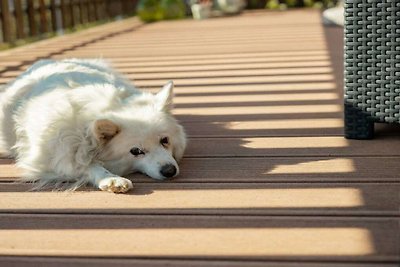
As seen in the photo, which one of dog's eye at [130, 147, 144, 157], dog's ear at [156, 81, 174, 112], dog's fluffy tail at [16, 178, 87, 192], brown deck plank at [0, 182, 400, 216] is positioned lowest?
dog's fluffy tail at [16, 178, 87, 192]

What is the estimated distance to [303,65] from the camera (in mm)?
4617

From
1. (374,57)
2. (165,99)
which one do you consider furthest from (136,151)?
(374,57)

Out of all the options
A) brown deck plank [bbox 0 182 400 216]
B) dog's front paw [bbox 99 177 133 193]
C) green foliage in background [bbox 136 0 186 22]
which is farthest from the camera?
green foliage in background [bbox 136 0 186 22]

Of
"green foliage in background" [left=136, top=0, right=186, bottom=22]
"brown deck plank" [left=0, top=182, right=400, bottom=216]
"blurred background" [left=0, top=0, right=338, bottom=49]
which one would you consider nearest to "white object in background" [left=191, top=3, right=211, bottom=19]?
"blurred background" [left=0, top=0, right=338, bottom=49]

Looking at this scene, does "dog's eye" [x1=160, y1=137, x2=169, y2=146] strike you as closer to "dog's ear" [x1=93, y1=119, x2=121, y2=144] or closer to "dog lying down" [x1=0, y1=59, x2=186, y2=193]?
"dog lying down" [x1=0, y1=59, x2=186, y2=193]

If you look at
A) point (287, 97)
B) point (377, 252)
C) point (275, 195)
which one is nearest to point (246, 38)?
point (287, 97)

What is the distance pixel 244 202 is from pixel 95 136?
622 mm

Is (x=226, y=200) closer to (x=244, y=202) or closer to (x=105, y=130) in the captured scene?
(x=244, y=202)

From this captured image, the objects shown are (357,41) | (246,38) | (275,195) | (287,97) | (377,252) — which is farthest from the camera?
(246,38)

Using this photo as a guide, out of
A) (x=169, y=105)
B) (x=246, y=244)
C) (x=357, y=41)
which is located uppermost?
(x=357, y=41)

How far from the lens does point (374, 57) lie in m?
2.48

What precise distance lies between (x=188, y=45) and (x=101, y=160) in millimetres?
4169

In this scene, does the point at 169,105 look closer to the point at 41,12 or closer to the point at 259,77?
the point at 259,77

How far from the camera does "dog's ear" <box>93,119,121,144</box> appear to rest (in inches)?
87.8
